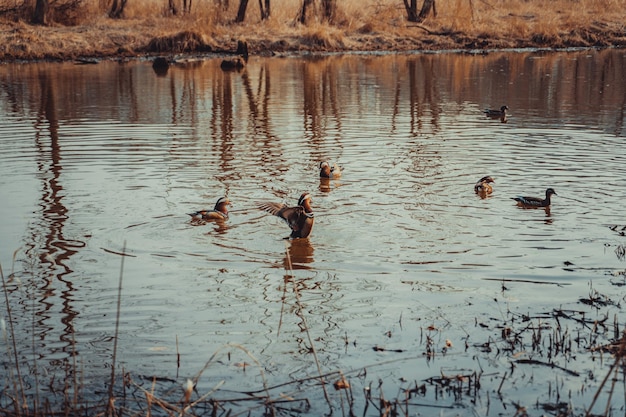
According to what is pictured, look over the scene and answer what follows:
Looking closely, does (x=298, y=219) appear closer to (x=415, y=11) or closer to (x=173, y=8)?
(x=173, y=8)

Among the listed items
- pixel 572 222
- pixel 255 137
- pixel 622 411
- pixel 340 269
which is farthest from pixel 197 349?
pixel 255 137

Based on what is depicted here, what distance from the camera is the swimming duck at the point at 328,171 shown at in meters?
13.0

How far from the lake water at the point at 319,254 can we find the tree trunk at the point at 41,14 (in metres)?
22.2

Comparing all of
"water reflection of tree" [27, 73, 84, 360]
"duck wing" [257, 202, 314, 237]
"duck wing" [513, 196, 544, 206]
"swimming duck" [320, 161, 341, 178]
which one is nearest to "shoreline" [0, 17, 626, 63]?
"water reflection of tree" [27, 73, 84, 360]

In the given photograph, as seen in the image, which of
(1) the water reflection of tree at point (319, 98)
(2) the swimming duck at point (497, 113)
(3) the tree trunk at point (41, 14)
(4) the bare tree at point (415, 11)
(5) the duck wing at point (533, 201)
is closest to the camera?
(5) the duck wing at point (533, 201)

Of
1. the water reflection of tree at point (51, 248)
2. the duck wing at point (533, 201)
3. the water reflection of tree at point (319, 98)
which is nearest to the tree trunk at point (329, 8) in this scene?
the water reflection of tree at point (319, 98)

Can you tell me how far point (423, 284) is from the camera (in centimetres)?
841

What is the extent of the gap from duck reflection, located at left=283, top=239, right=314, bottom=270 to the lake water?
4 centimetres

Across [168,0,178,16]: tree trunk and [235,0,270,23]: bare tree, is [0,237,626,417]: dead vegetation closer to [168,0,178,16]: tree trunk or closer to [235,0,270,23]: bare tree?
[235,0,270,23]: bare tree

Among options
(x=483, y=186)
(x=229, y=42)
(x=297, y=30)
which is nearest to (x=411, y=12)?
(x=297, y=30)

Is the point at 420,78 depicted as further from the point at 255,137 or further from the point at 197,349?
the point at 197,349

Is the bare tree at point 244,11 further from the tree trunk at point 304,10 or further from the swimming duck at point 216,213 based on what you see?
the swimming duck at point 216,213

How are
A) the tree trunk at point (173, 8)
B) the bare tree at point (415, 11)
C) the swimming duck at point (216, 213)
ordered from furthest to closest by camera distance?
the bare tree at point (415, 11) → the tree trunk at point (173, 8) → the swimming duck at point (216, 213)

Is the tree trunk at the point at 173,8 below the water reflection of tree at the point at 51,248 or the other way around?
the other way around
